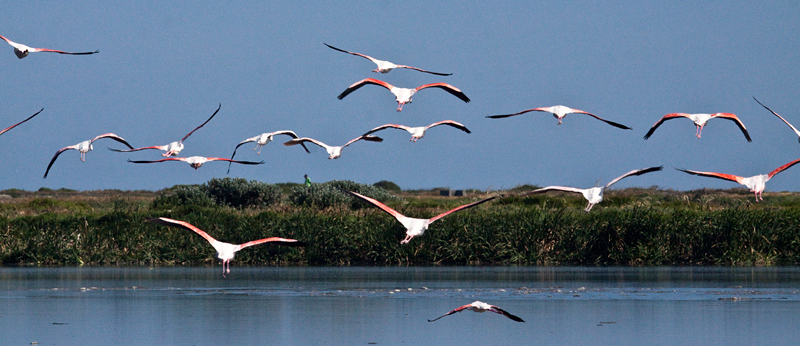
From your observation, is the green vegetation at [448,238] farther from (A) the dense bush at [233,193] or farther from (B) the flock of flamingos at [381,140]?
(A) the dense bush at [233,193]

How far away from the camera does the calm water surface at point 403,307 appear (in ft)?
49.4

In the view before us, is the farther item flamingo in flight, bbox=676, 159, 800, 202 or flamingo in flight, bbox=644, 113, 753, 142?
flamingo in flight, bbox=644, 113, 753, 142

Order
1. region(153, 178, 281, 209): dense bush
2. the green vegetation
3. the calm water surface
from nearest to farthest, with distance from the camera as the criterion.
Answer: the calm water surface < the green vegetation < region(153, 178, 281, 209): dense bush

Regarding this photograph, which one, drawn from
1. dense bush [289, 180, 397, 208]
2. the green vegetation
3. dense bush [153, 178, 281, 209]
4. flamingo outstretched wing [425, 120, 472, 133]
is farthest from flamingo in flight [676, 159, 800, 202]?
dense bush [153, 178, 281, 209]

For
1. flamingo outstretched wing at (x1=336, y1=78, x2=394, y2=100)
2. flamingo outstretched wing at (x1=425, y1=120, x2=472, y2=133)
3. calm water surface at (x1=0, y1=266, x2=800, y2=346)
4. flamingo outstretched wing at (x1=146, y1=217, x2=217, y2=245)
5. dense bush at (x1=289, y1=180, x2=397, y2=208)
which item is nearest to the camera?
calm water surface at (x1=0, y1=266, x2=800, y2=346)

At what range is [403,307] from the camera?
19516 mm

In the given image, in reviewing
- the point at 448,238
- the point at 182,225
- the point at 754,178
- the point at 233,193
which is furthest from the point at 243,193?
the point at 754,178

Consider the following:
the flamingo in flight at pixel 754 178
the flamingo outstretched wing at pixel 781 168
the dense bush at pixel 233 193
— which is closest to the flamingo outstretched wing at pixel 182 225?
the flamingo in flight at pixel 754 178

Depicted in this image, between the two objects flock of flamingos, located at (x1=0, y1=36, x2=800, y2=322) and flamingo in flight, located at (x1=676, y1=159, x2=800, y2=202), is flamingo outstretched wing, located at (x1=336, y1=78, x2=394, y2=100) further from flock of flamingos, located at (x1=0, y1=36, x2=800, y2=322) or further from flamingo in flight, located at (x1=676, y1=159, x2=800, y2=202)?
flamingo in flight, located at (x1=676, y1=159, x2=800, y2=202)

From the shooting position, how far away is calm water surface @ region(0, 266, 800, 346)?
15062 mm

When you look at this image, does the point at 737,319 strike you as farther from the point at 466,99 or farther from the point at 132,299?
the point at 132,299

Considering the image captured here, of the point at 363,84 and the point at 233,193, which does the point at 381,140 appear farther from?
the point at 233,193

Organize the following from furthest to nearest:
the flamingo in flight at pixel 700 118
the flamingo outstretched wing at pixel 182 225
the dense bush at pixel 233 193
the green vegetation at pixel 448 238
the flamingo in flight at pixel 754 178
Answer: the dense bush at pixel 233 193 → the green vegetation at pixel 448 238 → the flamingo in flight at pixel 700 118 → the flamingo outstretched wing at pixel 182 225 → the flamingo in flight at pixel 754 178

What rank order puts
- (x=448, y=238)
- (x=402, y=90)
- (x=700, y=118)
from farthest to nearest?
1. (x=448, y=238)
2. (x=402, y=90)
3. (x=700, y=118)
